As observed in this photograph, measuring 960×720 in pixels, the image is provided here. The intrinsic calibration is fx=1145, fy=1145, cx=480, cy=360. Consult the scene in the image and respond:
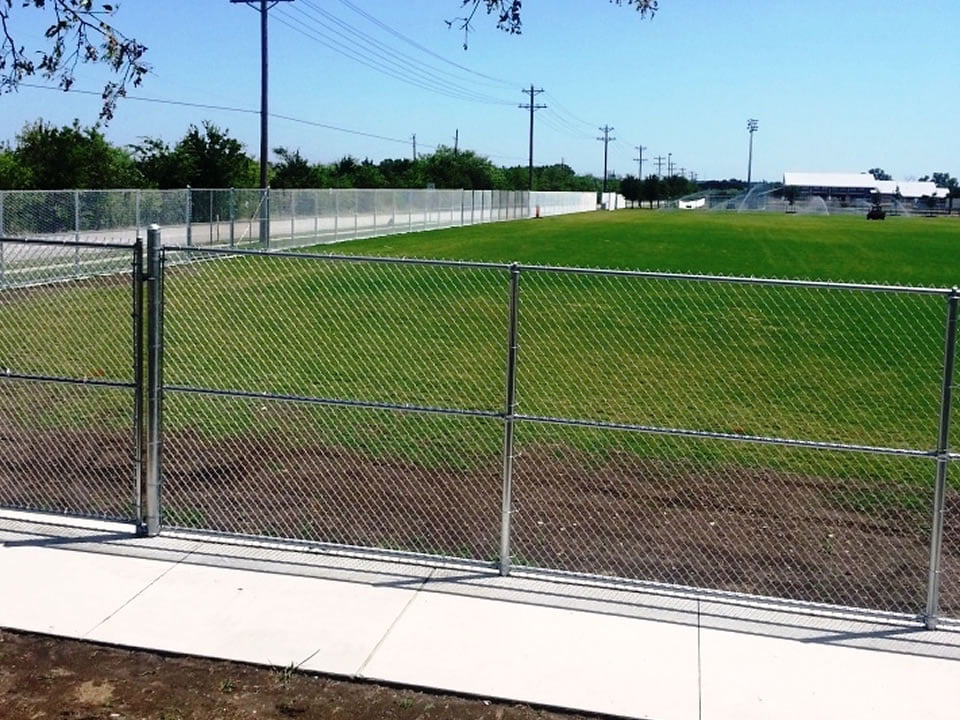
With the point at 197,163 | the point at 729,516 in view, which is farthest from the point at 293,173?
the point at 729,516

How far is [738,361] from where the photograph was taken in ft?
51.4

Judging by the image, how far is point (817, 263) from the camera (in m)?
36.7

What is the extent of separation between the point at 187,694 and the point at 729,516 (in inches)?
178

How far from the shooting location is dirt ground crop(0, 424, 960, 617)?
7.49 meters

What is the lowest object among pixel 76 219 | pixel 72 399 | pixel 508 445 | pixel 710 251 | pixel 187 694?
pixel 187 694

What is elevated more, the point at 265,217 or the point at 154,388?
the point at 265,217

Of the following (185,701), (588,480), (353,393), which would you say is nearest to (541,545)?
(588,480)

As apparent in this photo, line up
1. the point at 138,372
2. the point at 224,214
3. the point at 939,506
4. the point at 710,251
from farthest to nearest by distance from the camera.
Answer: the point at 710,251 → the point at 224,214 → the point at 138,372 → the point at 939,506

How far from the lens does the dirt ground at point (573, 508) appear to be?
7488 mm

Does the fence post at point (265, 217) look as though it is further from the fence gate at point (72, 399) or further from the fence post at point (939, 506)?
the fence post at point (939, 506)

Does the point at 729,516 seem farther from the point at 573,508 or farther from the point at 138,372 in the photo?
the point at 138,372

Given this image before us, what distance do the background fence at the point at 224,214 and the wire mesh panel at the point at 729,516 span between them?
41.8ft

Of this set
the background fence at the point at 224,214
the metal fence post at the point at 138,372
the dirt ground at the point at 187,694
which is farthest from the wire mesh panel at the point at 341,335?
the dirt ground at the point at 187,694

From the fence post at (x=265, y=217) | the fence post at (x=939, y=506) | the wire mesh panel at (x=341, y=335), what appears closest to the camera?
the fence post at (x=939, y=506)
